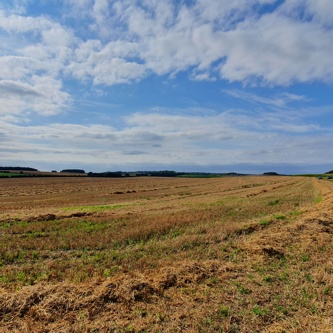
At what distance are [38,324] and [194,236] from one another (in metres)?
7.00

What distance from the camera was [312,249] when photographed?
9555 mm

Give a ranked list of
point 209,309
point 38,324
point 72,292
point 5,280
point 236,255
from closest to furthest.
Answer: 1. point 38,324
2. point 209,309
3. point 72,292
4. point 5,280
5. point 236,255

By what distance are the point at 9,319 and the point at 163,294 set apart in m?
3.06

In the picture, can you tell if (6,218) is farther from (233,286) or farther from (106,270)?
(233,286)

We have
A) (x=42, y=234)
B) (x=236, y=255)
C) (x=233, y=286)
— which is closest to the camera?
(x=233, y=286)

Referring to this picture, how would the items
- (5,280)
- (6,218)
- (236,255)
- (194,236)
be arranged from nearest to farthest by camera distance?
(5,280) → (236,255) → (194,236) → (6,218)

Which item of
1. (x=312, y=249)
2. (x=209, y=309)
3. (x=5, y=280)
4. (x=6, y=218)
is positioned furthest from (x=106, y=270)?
(x=6, y=218)

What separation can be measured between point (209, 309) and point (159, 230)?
694cm

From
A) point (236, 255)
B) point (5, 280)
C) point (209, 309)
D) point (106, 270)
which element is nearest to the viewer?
point (209, 309)

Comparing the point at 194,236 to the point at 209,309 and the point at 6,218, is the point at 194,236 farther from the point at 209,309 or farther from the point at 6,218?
the point at 6,218

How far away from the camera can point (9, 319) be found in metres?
5.21

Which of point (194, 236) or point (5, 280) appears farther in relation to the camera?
point (194, 236)

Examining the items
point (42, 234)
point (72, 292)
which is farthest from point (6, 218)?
point (72, 292)

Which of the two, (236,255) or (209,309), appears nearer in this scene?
(209,309)
